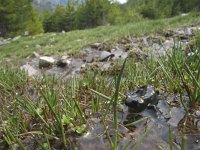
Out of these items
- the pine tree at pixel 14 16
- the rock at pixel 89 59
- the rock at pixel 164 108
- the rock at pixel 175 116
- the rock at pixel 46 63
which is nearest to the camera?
the rock at pixel 175 116

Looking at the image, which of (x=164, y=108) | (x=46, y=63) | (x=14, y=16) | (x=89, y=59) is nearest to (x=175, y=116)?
(x=164, y=108)

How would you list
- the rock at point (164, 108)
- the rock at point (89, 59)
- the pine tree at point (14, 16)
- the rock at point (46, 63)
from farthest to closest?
the pine tree at point (14, 16) → the rock at point (46, 63) → the rock at point (89, 59) → the rock at point (164, 108)

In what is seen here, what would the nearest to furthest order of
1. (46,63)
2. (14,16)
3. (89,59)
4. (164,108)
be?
(164,108) → (89,59) → (46,63) → (14,16)

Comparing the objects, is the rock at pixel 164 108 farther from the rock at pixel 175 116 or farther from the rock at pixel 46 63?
the rock at pixel 46 63

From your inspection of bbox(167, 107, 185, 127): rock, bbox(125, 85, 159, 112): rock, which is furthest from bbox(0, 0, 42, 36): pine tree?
bbox(167, 107, 185, 127): rock

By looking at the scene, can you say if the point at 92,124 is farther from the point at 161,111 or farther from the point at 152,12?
the point at 152,12

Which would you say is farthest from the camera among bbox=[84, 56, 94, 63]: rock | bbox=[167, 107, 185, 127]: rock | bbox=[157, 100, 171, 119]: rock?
bbox=[84, 56, 94, 63]: rock

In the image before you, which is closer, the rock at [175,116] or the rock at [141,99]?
the rock at [175,116]

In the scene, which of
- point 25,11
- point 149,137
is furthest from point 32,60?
point 25,11

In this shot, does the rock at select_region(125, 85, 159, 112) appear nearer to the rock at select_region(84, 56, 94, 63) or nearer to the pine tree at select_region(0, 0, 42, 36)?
the rock at select_region(84, 56, 94, 63)

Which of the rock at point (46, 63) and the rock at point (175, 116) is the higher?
the rock at point (175, 116)

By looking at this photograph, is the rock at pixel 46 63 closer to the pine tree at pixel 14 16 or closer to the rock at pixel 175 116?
the rock at pixel 175 116

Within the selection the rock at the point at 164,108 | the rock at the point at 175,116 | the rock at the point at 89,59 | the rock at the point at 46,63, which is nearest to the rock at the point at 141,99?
the rock at the point at 164,108

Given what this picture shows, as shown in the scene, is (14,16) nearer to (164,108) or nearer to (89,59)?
(89,59)
